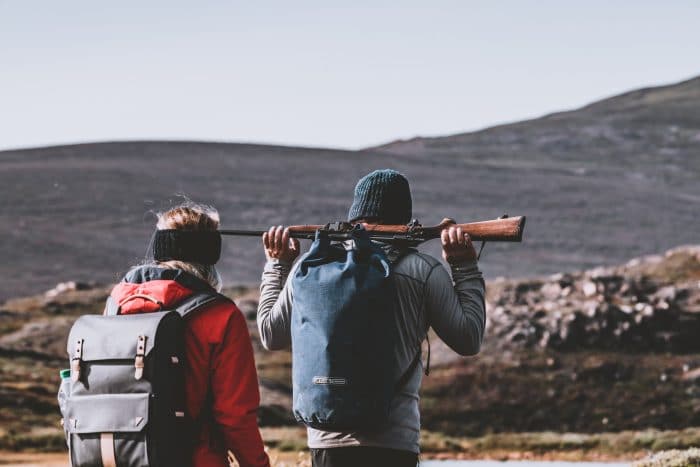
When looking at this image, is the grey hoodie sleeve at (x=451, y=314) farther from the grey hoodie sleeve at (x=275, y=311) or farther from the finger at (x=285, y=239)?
the finger at (x=285, y=239)

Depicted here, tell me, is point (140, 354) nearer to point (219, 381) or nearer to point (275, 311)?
point (219, 381)

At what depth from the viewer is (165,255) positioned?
606 centimetres

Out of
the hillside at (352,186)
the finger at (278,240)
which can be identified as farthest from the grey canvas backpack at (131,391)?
the hillside at (352,186)

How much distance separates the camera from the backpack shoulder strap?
5773 millimetres

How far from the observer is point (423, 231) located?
6336 millimetres

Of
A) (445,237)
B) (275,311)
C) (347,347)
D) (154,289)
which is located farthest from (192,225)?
(445,237)

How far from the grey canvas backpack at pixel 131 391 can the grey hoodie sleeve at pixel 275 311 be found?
555 millimetres

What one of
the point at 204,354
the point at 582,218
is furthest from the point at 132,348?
the point at 582,218

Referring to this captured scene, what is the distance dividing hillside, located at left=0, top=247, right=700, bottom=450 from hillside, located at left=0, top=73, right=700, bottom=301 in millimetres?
22420

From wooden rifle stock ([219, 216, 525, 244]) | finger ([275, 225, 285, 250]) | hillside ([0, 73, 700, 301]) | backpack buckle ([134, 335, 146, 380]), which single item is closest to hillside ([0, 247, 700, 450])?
wooden rifle stock ([219, 216, 525, 244])

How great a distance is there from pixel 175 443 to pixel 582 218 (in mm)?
75168

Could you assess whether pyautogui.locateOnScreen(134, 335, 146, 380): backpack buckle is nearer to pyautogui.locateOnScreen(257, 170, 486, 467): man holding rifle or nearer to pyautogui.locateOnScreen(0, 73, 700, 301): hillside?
pyautogui.locateOnScreen(257, 170, 486, 467): man holding rifle

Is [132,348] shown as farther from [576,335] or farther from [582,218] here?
[582,218]

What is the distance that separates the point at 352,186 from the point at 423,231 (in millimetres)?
81403
